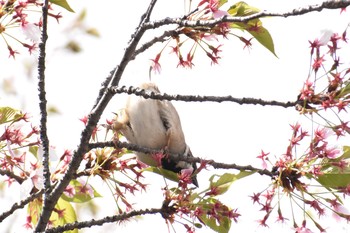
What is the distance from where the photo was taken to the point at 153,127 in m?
5.14

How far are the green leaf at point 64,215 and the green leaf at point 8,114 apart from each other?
728 mm

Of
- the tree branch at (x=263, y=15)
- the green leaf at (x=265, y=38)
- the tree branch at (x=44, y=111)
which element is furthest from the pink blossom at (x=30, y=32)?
the green leaf at (x=265, y=38)

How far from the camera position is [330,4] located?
118 inches

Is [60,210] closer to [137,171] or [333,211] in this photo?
[137,171]

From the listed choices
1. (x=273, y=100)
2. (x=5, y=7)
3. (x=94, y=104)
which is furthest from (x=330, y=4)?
(x=5, y=7)

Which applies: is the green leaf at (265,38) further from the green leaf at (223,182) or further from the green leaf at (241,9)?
the green leaf at (223,182)

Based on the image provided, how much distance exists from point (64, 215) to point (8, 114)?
2.72 feet

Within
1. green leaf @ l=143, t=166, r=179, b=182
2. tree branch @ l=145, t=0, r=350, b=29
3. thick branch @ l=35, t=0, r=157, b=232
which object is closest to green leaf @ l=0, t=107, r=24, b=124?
thick branch @ l=35, t=0, r=157, b=232

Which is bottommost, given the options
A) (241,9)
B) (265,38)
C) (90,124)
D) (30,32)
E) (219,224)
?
(219,224)

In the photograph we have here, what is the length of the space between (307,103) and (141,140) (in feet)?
5.21

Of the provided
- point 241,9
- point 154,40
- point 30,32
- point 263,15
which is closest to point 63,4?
point 30,32

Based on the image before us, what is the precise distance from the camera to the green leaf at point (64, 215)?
192 inches

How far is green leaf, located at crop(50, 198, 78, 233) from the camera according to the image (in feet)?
16.0

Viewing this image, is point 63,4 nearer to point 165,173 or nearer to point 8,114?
point 8,114
